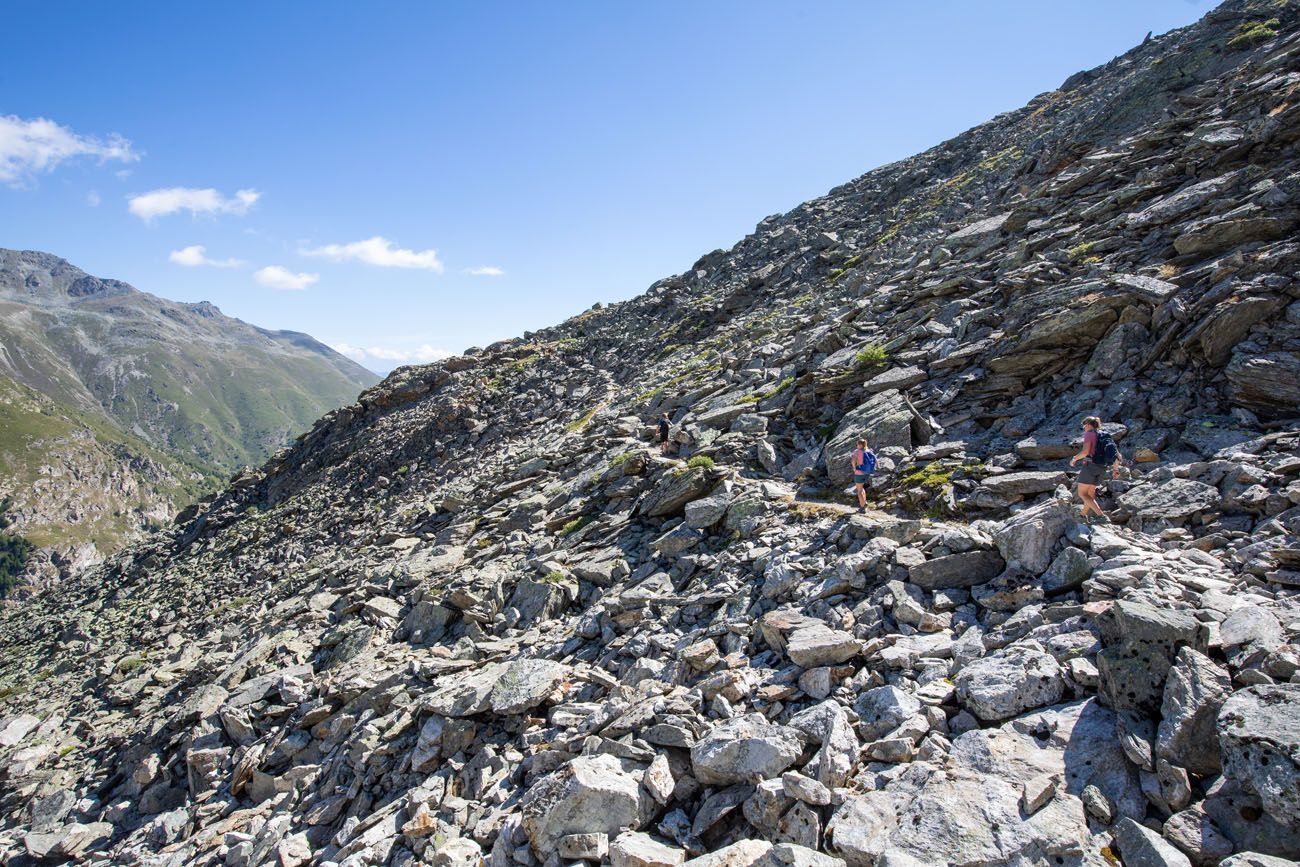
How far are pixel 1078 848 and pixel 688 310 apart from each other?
178 ft

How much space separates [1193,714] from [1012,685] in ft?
5.82

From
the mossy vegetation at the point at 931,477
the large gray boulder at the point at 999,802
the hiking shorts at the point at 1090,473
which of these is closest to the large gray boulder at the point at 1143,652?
the large gray boulder at the point at 999,802

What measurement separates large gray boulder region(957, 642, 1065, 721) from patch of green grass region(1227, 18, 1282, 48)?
160 feet

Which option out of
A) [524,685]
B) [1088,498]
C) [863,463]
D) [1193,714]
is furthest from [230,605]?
[1193,714]

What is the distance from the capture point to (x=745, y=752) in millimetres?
8023

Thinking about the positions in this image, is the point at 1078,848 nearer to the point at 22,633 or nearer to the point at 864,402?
the point at 864,402

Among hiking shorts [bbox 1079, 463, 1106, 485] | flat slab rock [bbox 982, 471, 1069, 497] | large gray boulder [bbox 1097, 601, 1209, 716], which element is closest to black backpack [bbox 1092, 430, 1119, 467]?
hiking shorts [bbox 1079, 463, 1106, 485]

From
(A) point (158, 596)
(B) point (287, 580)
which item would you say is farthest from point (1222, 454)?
(A) point (158, 596)

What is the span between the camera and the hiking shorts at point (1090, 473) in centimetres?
1148

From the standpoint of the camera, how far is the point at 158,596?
38.9m

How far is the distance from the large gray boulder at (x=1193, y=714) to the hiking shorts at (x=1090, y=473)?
231 inches

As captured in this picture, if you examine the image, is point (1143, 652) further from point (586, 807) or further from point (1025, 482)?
point (586, 807)

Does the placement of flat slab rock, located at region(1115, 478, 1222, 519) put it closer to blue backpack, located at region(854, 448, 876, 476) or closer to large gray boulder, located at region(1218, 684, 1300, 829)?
blue backpack, located at region(854, 448, 876, 476)

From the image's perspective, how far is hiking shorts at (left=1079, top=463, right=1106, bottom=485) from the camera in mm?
11477
